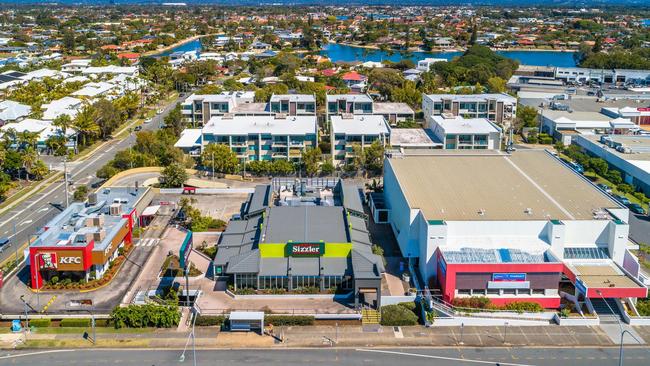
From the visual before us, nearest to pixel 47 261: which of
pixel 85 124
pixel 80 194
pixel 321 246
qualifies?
pixel 321 246

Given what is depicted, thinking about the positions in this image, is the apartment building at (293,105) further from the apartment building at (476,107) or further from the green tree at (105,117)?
the green tree at (105,117)

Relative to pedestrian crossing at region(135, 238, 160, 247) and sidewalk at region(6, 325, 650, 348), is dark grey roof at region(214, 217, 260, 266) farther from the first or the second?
sidewalk at region(6, 325, 650, 348)

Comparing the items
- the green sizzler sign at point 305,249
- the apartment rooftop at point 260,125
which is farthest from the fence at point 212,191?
the green sizzler sign at point 305,249

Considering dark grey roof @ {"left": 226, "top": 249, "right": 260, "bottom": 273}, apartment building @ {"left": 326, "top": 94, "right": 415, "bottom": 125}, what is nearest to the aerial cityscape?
dark grey roof @ {"left": 226, "top": 249, "right": 260, "bottom": 273}

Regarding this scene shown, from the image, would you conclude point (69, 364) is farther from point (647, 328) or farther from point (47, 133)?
point (47, 133)

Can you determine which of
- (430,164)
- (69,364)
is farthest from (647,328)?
(69,364)

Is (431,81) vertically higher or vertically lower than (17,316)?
higher
